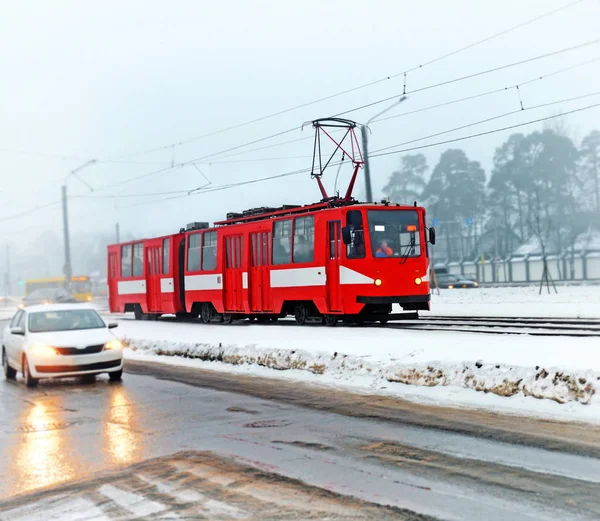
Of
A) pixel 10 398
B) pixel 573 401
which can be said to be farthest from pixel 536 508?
pixel 10 398

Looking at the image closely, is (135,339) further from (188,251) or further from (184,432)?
(184,432)

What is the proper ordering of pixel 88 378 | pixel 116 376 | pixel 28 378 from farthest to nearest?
pixel 88 378 < pixel 116 376 < pixel 28 378

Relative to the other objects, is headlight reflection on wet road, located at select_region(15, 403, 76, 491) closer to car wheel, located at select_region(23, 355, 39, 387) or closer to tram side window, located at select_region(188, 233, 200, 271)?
car wheel, located at select_region(23, 355, 39, 387)

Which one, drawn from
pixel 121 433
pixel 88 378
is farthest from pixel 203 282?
pixel 121 433

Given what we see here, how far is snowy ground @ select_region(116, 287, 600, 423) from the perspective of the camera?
10375mm

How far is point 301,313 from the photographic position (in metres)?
23.4

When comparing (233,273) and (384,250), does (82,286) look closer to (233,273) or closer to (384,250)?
(233,273)

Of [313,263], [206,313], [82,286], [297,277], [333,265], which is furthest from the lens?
[82,286]

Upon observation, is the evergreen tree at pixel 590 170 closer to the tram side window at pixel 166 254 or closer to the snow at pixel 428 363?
the tram side window at pixel 166 254

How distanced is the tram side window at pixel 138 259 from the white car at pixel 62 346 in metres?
17.2

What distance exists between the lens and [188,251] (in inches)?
1166

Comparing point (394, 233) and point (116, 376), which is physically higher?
point (394, 233)

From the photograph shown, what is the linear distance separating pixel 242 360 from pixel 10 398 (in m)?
5.15

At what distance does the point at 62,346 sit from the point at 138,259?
769 inches
